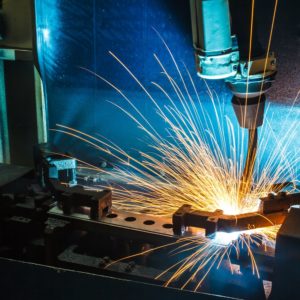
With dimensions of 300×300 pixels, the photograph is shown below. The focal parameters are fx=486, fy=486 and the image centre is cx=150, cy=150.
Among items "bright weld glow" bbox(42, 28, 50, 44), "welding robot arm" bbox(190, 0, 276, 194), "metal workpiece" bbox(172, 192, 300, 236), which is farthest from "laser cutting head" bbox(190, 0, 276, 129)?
"bright weld glow" bbox(42, 28, 50, 44)

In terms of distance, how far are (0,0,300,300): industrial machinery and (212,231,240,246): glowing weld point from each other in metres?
0.02

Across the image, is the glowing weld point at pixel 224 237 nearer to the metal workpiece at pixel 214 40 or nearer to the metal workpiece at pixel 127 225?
the metal workpiece at pixel 127 225

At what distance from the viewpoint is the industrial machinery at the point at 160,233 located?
1.18 m

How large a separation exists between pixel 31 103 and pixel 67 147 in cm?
30

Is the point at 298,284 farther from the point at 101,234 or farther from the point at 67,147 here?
the point at 67,147

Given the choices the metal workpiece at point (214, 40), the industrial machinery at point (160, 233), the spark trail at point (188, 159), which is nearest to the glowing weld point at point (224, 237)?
the industrial machinery at point (160, 233)

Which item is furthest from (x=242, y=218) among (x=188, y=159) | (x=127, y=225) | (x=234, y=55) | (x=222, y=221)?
(x=188, y=159)

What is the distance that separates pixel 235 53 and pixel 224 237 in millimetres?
518

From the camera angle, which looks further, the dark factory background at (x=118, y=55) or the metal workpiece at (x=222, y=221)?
the dark factory background at (x=118, y=55)

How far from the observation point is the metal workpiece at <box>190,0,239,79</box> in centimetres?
131

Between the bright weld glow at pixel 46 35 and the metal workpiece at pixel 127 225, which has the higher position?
the bright weld glow at pixel 46 35

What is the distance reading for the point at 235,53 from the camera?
138 cm

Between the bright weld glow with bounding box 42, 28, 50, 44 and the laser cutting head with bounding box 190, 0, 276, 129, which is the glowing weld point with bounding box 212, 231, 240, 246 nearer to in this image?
the laser cutting head with bounding box 190, 0, 276, 129

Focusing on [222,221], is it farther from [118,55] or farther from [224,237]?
[118,55]
